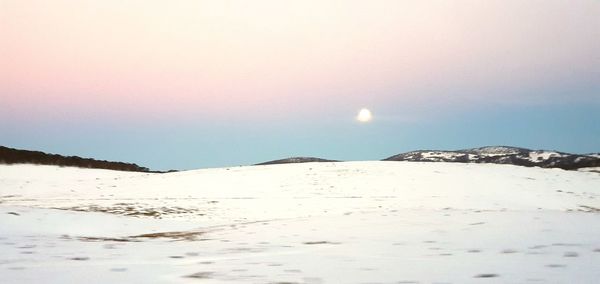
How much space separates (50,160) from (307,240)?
59977 millimetres

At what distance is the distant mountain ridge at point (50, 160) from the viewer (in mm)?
54294

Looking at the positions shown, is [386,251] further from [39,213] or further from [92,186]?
[92,186]

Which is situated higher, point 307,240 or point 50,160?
point 50,160

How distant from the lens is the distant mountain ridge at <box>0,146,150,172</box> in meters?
54.3

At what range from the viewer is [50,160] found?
5959 cm

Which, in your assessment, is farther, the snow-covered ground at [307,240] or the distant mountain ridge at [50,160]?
the distant mountain ridge at [50,160]

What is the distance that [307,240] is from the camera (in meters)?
9.02

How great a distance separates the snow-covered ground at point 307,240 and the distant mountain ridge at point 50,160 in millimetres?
32748

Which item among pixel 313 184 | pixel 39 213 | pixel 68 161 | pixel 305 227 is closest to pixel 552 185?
pixel 313 184

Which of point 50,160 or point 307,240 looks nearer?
point 307,240

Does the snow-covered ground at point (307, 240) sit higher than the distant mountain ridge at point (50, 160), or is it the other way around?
the distant mountain ridge at point (50, 160)

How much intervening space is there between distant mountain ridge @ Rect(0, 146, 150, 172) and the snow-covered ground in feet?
107

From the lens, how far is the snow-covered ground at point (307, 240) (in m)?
5.59

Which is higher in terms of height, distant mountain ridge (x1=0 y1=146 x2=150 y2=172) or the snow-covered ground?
distant mountain ridge (x1=0 y1=146 x2=150 y2=172)
